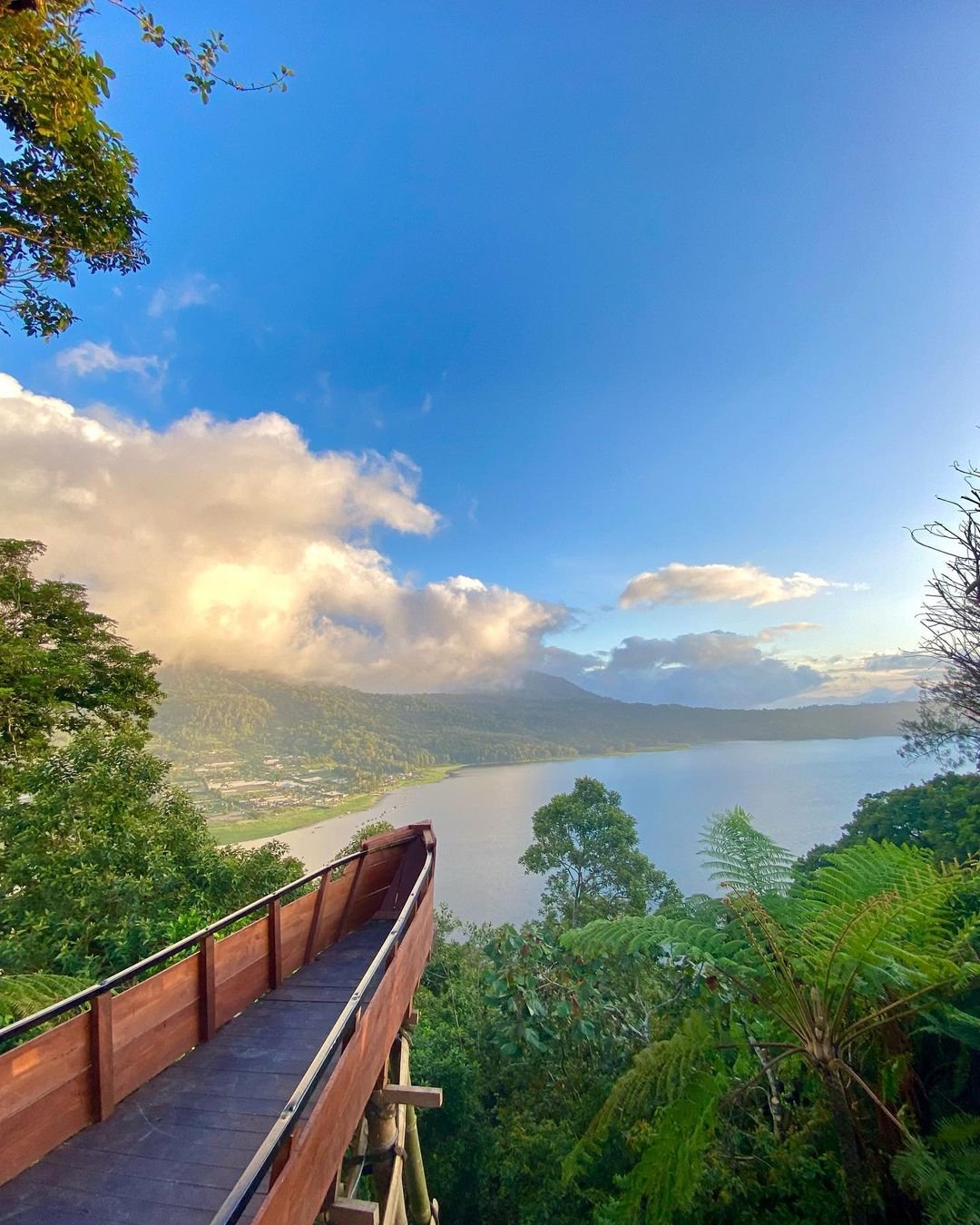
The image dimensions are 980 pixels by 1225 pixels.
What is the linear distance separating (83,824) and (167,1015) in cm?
785

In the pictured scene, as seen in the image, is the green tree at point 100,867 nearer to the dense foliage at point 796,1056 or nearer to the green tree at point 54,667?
the green tree at point 54,667

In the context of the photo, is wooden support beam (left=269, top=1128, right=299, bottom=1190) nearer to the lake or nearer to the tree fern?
the tree fern

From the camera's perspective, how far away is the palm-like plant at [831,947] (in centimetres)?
304

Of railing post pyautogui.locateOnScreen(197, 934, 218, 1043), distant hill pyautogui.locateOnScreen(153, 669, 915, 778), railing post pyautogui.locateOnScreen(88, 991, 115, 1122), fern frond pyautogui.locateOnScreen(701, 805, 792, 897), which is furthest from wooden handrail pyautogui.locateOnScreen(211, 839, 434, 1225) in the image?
distant hill pyautogui.locateOnScreen(153, 669, 915, 778)

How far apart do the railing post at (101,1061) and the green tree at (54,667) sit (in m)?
8.03

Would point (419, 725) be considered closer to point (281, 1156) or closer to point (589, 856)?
point (589, 856)

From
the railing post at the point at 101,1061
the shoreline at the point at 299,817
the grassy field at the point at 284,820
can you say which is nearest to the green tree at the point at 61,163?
the railing post at the point at 101,1061

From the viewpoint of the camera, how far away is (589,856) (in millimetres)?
19625

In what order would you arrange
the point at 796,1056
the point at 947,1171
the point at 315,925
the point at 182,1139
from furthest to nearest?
the point at 315,925 < the point at 796,1056 < the point at 947,1171 < the point at 182,1139

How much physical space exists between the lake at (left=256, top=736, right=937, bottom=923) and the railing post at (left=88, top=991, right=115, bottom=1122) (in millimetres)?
12705

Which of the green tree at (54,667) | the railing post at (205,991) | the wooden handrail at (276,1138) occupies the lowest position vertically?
the railing post at (205,991)

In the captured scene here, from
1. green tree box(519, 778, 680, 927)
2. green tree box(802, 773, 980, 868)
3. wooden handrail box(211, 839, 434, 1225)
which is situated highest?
wooden handrail box(211, 839, 434, 1225)

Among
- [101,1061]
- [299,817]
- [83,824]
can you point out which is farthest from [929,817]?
[299,817]

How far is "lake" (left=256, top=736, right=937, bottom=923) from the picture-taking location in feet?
116
